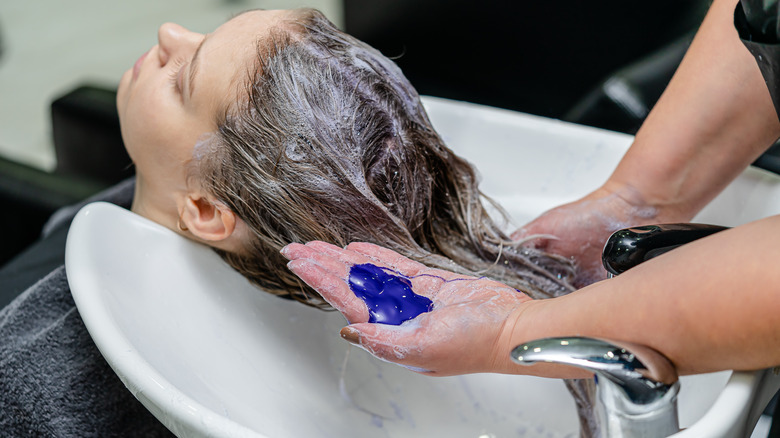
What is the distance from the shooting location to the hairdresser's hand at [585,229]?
0.96 m

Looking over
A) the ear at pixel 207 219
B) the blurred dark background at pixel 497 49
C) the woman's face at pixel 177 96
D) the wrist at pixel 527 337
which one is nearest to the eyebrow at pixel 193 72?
the woman's face at pixel 177 96

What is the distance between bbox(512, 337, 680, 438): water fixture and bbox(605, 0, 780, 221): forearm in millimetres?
396

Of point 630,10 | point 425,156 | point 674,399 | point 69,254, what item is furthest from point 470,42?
point 674,399

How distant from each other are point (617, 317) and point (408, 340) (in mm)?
189

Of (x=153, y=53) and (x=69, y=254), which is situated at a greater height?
(x=153, y=53)

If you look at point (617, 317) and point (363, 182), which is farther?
point (363, 182)

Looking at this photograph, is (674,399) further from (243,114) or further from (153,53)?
(153,53)

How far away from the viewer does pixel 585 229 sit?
979 millimetres

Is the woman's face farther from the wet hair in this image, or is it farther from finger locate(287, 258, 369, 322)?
finger locate(287, 258, 369, 322)

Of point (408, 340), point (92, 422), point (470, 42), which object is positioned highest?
point (408, 340)

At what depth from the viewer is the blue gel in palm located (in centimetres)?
72

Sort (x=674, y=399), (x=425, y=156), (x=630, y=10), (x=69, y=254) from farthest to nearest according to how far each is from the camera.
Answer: (x=630, y=10) → (x=425, y=156) → (x=69, y=254) → (x=674, y=399)

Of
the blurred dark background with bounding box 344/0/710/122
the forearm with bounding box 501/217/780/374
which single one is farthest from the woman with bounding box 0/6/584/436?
the blurred dark background with bounding box 344/0/710/122

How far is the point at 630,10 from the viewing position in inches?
69.5
